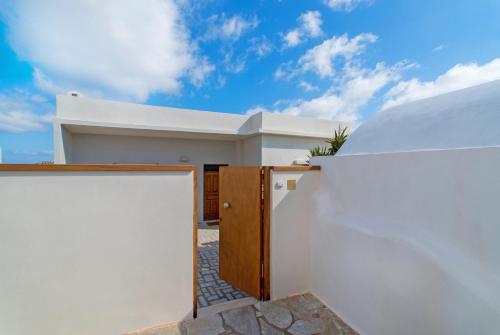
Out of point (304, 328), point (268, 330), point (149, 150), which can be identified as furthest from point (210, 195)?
point (304, 328)

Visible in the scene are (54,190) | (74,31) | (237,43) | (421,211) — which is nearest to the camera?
(421,211)

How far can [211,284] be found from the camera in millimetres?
4543

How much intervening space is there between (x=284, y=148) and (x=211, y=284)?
6884 millimetres

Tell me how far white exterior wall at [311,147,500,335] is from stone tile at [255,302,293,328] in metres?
0.82

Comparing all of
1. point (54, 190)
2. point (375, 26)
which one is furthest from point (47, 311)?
point (375, 26)

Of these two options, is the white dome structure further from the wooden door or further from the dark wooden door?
the wooden door

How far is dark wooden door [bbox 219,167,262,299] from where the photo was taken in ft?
12.7

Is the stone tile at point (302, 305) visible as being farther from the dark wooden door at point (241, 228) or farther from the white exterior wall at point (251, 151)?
the white exterior wall at point (251, 151)

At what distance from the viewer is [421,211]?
2.36 metres

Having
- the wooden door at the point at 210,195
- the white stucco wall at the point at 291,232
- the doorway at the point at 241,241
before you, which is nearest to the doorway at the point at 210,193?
the wooden door at the point at 210,195

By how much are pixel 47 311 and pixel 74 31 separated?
276 inches

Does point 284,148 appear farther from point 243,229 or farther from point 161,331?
point 161,331

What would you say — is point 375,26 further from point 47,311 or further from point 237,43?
point 47,311

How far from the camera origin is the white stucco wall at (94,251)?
245 cm
